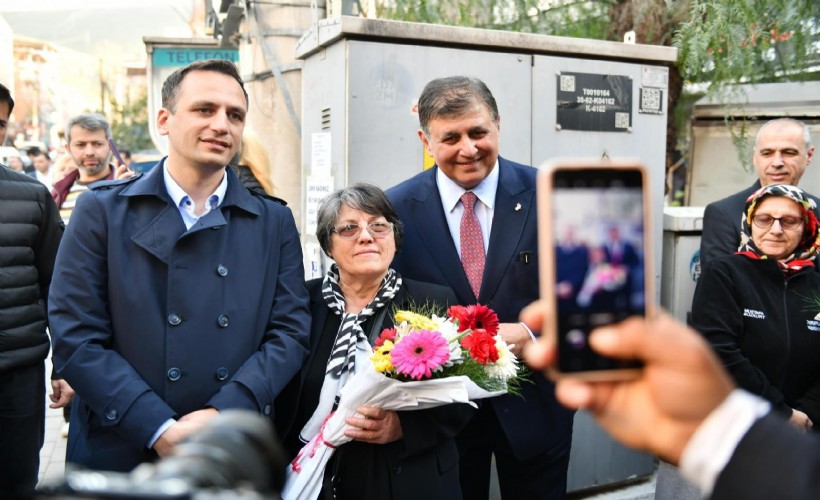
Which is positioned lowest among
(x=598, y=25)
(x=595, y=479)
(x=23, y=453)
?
(x=595, y=479)

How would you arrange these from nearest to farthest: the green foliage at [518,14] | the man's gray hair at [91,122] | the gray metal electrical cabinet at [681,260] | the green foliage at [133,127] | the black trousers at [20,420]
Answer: the black trousers at [20,420] → the gray metal electrical cabinet at [681,260] → the man's gray hair at [91,122] → the green foliage at [518,14] → the green foliage at [133,127]

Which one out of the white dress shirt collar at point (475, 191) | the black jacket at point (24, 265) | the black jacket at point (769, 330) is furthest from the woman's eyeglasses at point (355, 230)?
the black jacket at point (769, 330)

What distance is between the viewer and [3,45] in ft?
12.5

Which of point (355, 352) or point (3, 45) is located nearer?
point (355, 352)

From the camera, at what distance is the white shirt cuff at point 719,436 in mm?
1028

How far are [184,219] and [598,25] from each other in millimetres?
4485

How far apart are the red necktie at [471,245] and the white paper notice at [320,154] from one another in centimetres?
107

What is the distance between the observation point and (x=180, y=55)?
23.7 feet

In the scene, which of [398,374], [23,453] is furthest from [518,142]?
[23,453]

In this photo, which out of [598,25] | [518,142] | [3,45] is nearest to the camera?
[3,45]

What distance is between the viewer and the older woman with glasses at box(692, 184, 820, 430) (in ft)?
10.9

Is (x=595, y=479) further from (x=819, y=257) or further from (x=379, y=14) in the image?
(x=379, y=14)

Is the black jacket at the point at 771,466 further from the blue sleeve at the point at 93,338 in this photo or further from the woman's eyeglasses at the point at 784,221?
the woman's eyeglasses at the point at 784,221

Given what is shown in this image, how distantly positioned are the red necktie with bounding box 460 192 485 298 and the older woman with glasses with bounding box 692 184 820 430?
114 cm
